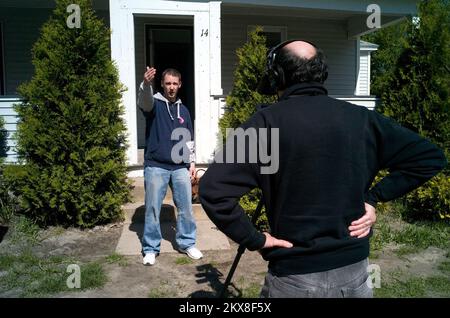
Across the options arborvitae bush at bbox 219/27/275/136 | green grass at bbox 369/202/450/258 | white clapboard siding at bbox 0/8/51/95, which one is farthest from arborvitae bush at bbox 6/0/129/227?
white clapboard siding at bbox 0/8/51/95

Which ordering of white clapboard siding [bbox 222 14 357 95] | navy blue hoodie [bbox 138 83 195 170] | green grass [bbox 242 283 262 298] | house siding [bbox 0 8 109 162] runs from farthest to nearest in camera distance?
white clapboard siding [bbox 222 14 357 95], house siding [bbox 0 8 109 162], navy blue hoodie [bbox 138 83 195 170], green grass [bbox 242 283 262 298]

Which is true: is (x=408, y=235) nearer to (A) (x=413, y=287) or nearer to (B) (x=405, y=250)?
(B) (x=405, y=250)

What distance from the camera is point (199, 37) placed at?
694 cm

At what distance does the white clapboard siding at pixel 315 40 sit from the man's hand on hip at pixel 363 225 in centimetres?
837

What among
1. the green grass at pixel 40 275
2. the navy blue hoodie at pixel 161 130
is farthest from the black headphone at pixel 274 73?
the green grass at pixel 40 275

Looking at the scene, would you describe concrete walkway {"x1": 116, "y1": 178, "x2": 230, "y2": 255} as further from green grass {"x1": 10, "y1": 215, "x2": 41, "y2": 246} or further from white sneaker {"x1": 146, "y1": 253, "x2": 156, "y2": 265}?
green grass {"x1": 10, "y1": 215, "x2": 41, "y2": 246}

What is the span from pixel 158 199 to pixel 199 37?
340 cm

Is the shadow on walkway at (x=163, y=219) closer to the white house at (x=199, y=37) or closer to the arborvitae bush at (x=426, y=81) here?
the white house at (x=199, y=37)

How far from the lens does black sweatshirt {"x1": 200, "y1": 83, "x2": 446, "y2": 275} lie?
5.33 ft

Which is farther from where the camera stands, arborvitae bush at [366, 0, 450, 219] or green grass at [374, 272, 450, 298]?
arborvitae bush at [366, 0, 450, 219]

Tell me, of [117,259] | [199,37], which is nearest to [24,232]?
[117,259]

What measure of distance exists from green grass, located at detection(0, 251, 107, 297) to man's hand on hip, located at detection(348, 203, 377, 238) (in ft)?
9.60

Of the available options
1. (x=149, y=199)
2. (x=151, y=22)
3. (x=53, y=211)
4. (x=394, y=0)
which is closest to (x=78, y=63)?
(x=53, y=211)
